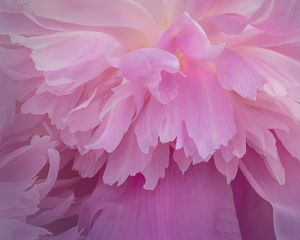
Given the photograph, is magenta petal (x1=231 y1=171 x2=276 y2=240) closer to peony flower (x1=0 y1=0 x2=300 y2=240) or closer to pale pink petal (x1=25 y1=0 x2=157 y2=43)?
peony flower (x1=0 y1=0 x2=300 y2=240)

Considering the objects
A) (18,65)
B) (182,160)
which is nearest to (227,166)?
(182,160)

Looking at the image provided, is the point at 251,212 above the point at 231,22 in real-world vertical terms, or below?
below

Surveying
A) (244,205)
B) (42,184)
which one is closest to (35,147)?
(42,184)

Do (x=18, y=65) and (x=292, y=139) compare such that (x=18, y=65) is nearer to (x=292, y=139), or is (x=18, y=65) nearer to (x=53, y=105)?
(x=53, y=105)

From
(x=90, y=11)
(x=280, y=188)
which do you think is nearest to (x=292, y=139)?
(x=280, y=188)

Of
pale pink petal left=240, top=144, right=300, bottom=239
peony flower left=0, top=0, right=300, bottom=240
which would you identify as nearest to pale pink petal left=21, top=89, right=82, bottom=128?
peony flower left=0, top=0, right=300, bottom=240

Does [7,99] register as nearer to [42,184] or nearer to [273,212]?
[42,184]

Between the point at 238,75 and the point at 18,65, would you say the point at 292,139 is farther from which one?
the point at 18,65

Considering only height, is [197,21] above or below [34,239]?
above
